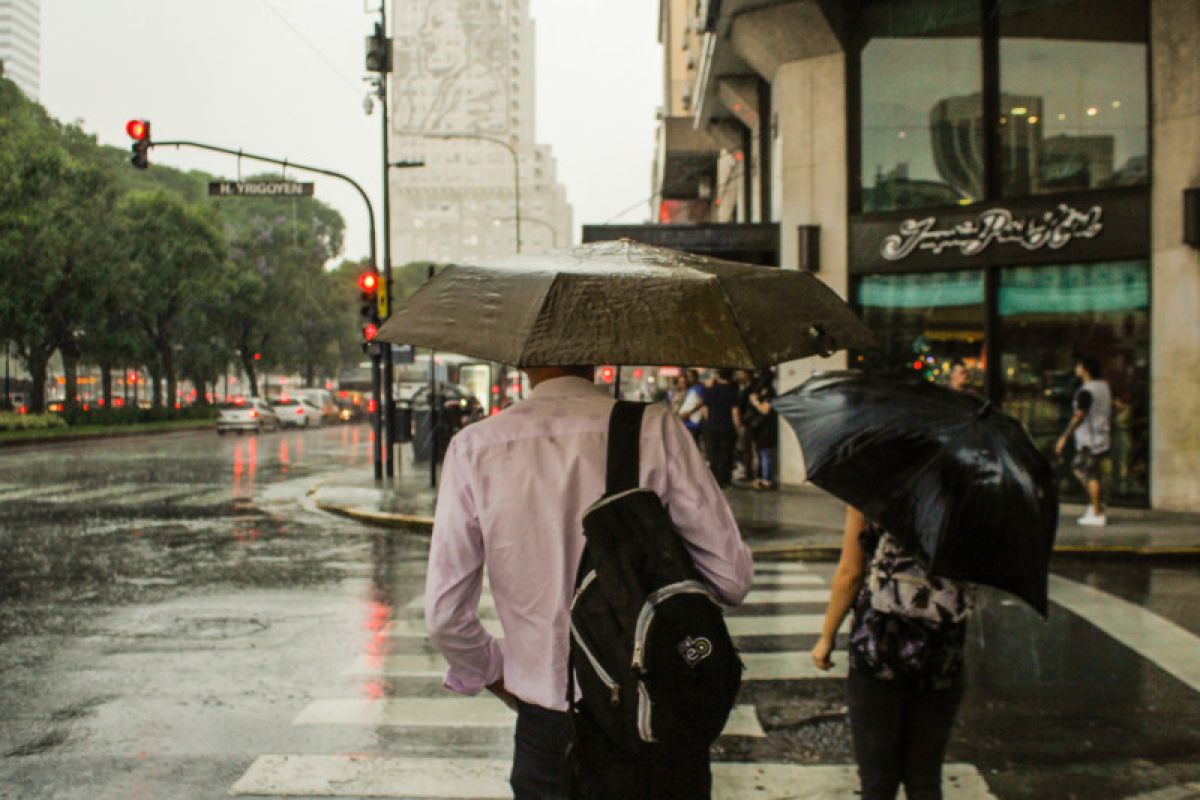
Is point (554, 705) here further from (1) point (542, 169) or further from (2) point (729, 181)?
(1) point (542, 169)

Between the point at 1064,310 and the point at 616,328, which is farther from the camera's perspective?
the point at 1064,310

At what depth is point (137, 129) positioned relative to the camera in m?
→ 20.8

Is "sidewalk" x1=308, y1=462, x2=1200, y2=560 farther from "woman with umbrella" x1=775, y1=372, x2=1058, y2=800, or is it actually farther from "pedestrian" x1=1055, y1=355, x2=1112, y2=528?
"woman with umbrella" x1=775, y1=372, x2=1058, y2=800

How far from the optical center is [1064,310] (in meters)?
16.5

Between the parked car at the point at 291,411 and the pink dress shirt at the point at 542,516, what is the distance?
53.0 metres

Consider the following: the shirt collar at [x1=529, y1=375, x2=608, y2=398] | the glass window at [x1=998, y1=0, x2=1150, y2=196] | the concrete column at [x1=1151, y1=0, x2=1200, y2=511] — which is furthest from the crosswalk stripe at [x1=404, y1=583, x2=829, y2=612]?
the glass window at [x1=998, y1=0, x2=1150, y2=196]

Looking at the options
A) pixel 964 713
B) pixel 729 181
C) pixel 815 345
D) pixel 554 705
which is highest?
pixel 729 181

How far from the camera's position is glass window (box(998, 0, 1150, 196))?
52.0 feet

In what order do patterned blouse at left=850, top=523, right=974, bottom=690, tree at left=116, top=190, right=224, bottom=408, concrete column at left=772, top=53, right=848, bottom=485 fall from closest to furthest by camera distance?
patterned blouse at left=850, top=523, right=974, bottom=690 < concrete column at left=772, top=53, right=848, bottom=485 < tree at left=116, top=190, right=224, bottom=408

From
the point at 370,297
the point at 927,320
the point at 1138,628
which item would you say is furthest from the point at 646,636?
the point at 370,297

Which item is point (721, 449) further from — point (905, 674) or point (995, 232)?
point (905, 674)

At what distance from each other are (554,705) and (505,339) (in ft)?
2.80

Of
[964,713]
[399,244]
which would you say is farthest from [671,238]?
[399,244]

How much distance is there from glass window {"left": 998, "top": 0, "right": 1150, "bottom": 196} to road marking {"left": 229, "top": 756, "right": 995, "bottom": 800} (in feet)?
42.3
